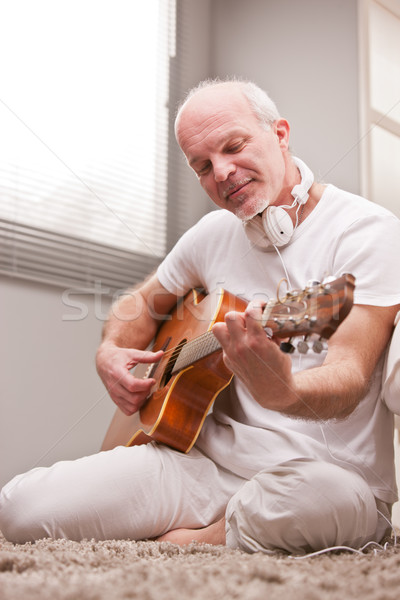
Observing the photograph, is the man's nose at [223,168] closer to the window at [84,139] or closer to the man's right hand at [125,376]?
the man's right hand at [125,376]

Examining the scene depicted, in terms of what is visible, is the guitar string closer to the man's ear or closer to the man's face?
the man's face

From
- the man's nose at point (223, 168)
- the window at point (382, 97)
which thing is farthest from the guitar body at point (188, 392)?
the window at point (382, 97)

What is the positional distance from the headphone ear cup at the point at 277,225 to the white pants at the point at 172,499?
1.49 ft

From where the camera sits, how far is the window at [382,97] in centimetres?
204

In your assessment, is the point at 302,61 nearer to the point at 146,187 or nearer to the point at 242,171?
the point at 146,187

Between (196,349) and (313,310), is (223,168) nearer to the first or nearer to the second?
(196,349)

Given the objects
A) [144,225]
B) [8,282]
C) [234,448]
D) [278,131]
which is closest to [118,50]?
[144,225]

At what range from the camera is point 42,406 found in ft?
6.57

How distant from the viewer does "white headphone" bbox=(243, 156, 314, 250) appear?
48.5 inches

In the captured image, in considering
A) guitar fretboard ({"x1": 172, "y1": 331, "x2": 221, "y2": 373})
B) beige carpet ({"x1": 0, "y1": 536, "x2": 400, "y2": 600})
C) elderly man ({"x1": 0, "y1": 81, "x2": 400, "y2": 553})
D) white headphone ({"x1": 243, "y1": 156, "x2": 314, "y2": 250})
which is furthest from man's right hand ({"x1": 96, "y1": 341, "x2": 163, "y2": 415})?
beige carpet ({"x1": 0, "y1": 536, "x2": 400, "y2": 600})

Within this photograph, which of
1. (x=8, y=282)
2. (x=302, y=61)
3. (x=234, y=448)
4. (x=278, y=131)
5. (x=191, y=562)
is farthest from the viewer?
(x=302, y=61)

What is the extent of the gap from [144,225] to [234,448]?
1377mm

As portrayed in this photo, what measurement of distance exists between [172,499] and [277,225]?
1.89 feet

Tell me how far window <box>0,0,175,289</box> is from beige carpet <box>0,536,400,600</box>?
1388 mm
